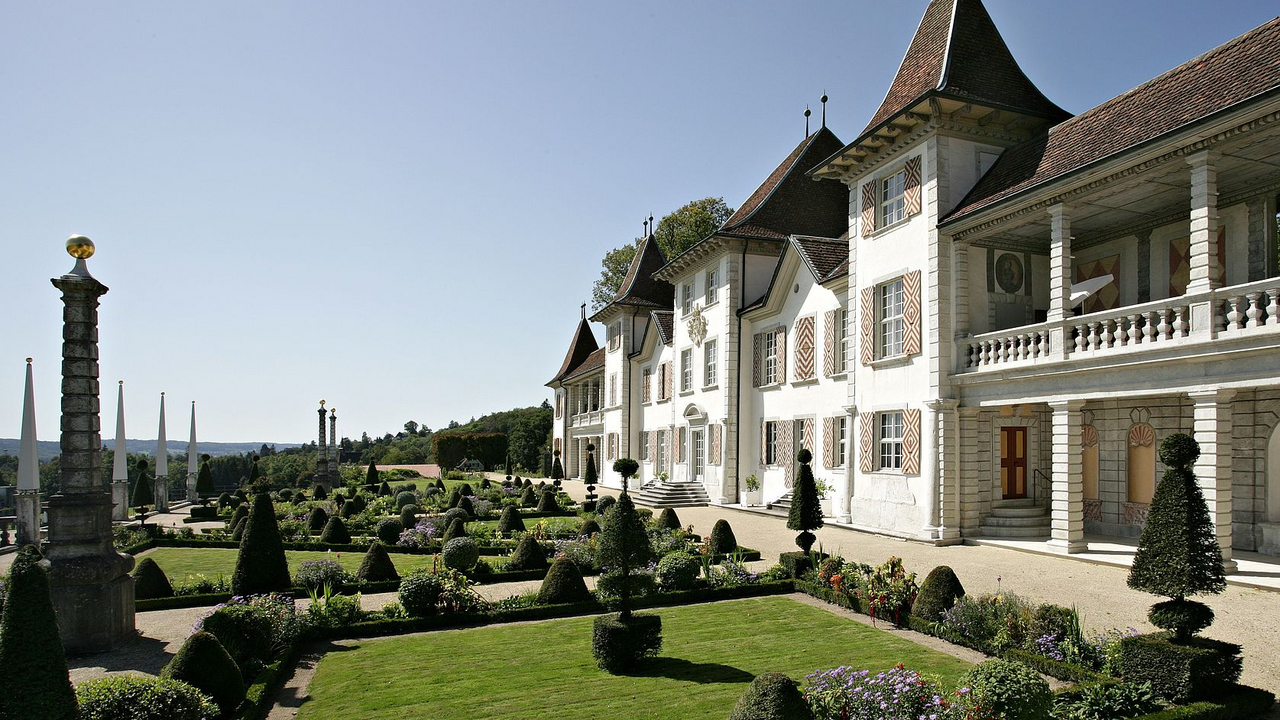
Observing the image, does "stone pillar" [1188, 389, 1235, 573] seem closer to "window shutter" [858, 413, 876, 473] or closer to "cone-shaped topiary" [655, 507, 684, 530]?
"window shutter" [858, 413, 876, 473]

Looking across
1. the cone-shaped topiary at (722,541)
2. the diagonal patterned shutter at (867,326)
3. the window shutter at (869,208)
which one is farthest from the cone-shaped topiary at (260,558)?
the window shutter at (869,208)

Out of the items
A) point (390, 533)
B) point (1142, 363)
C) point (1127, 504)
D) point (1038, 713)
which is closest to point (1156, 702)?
point (1038, 713)

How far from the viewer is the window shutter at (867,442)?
2048 centimetres

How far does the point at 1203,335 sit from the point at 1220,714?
7687mm

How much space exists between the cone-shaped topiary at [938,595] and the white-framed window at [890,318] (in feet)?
31.6

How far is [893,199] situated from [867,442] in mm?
6601

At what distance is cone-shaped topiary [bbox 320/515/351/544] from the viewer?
2103cm

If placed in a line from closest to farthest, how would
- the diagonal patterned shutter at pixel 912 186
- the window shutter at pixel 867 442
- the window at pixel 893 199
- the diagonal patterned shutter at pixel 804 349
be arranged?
the diagonal patterned shutter at pixel 912 186 < the window at pixel 893 199 < the window shutter at pixel 867 442 < the diagonal patterned shutter at pixel 804 349

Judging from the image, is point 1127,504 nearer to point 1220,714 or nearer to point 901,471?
point 901,471

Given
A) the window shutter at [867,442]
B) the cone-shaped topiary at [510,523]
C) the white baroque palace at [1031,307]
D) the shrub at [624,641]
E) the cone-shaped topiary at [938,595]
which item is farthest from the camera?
the cone-shaped topiary at [510,523]

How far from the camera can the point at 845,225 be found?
3023cm

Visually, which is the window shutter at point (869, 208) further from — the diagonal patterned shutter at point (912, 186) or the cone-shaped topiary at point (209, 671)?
the cone-shaped topiary at point (209, 671)

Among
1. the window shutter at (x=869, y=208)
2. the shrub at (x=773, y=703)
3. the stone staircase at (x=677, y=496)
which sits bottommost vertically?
the stone staircase at (x=677, y=496)

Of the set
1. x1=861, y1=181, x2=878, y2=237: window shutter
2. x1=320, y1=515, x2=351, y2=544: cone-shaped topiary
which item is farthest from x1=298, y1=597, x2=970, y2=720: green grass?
x1=861, y1=181, x2=878, y2=237: window shutter
